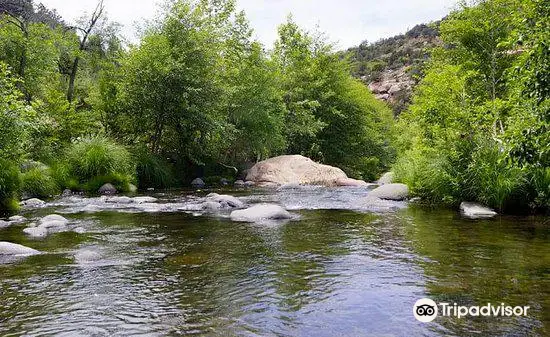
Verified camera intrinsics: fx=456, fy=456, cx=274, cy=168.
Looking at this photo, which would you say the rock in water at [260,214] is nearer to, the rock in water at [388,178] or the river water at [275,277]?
the river water at [275,277]

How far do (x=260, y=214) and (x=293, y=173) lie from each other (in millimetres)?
14096

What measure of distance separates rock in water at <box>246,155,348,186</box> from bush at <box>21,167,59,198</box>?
1098cm

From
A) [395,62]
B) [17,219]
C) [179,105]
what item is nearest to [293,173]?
[179,105]

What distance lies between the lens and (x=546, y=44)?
557 cm

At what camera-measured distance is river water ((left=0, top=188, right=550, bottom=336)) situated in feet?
14.5

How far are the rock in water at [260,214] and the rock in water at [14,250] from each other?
479cm

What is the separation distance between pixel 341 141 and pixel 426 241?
26668 mm

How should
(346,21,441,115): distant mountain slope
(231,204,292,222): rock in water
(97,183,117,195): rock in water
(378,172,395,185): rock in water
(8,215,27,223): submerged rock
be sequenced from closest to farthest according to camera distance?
(8,215,27,223): submerged rock, (231,204,292,222): rock in water, (97,183,117,195): rock in water, (378,172,395,185): rock in water, (346,21,441,115): distant mountain slope

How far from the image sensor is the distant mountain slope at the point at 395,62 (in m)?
72.6

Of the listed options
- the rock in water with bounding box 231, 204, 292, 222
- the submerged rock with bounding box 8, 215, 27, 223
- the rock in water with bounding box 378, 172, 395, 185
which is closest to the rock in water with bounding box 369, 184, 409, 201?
the rock in water with bounding box 378, 172, 395, 185

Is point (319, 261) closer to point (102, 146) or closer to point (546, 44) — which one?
point (546, 44)

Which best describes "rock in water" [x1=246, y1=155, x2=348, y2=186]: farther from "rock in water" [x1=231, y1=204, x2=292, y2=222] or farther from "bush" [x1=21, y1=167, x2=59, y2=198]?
"rock in water" [x1=231, y1=204, x2=292, y2=222]

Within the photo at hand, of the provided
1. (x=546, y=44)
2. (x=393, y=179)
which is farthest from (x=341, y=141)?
(x=546, y=44)

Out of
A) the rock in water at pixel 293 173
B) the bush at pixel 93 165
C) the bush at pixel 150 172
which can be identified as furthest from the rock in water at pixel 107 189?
the rock in water at pixel 293 173
